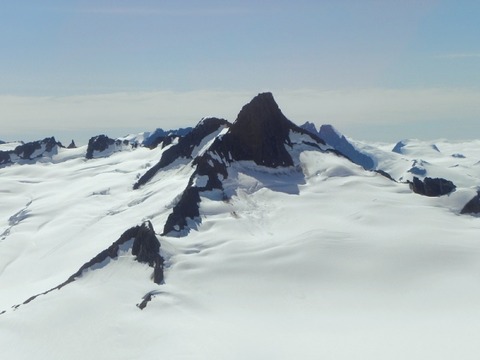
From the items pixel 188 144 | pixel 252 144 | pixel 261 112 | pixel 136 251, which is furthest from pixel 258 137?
pixel 136 251

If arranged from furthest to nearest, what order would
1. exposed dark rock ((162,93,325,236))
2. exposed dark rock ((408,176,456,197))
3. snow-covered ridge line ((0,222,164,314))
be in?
exposed dark rock ((408,176,456,197))
exposed dark rock ((162,93,325,236))
snow-covered ridge line ((0,222,164,314))

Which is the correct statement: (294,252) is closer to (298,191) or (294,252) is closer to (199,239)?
(199,239)

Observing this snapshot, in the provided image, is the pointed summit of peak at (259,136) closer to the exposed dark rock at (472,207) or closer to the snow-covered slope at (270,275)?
the snow-covered slope at (270,275)

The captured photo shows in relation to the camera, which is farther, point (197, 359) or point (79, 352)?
point (79, 352)

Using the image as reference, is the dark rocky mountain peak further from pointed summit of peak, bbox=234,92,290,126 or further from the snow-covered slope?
the snow-covered slope

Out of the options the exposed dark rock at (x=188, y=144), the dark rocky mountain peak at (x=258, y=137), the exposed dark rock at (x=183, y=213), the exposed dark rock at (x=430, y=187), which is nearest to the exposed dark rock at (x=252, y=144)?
the dark rocky mountain peak at (x=258, y=137)

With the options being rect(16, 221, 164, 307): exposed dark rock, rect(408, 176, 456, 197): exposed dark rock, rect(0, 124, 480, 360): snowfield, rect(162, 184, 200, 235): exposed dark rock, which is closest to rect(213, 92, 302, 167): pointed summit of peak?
rect(0, 124, 480, 360): snowfield

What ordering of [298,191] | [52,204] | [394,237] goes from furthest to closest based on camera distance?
[52,204] → [298,191] → [394,237]

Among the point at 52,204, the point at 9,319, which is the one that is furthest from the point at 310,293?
the point at 52,204
